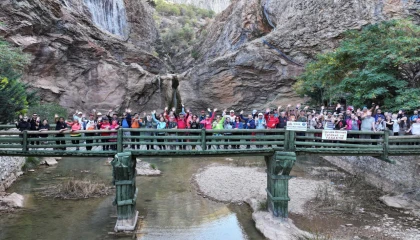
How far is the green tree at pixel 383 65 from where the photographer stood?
16.4 metres

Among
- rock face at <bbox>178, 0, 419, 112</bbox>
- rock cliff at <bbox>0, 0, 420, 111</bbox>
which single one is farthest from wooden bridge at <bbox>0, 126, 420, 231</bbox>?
rock face at <bbox>178, 0, 419, 112</bbox>

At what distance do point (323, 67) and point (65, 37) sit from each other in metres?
22.8

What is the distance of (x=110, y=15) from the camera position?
42938 mm

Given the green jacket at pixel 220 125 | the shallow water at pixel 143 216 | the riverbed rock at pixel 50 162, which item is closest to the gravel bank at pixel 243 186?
the shallow water at pixel 143 216

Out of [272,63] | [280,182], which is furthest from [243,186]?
[272,63]

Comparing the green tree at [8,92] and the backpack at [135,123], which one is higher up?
the green tree at [8,92]

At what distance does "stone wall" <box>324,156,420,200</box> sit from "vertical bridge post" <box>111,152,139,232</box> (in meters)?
10.8

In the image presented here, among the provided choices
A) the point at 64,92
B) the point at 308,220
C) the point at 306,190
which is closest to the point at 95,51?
the point at 64,92

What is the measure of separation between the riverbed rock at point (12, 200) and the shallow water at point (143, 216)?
0.34 meters

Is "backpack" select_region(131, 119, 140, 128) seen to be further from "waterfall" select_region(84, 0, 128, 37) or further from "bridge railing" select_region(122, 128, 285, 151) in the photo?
"waterfall" select_region(84, 0, 128, 37)

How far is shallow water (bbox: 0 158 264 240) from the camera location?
35.9ft

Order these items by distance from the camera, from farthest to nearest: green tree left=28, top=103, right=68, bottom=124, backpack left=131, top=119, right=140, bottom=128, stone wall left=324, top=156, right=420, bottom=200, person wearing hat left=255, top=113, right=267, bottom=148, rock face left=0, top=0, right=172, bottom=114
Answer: rock face left=0, top=0, right=172, bottom=114 → green tree left=28, top=103, right=68, bottom=124 → stone wall left=324, top=156, right=420, bottom=200 → person wearing hat left=255, top=113, right=267, bottom=148 → backpack left=131, top=119, right=140, bottom=128

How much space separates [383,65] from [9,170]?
19149mm

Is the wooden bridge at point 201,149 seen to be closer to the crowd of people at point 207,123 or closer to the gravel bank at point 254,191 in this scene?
the gravel bank at point 254,191
